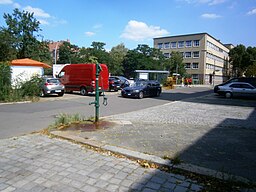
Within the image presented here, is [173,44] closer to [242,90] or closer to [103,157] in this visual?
[242,90]

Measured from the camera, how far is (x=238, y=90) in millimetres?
21672

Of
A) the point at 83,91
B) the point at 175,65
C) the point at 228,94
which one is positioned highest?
the point at 175,65

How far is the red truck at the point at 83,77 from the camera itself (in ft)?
70.5

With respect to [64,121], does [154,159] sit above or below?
below

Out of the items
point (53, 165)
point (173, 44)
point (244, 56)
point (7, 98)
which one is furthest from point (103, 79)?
point (244, 56)

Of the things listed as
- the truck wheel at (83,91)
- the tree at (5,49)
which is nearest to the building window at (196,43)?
the truck wheel at (83,91)

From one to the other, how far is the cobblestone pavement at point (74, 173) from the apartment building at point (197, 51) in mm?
68824

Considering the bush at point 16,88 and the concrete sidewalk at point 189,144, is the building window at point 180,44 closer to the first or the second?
the bush at point 16,88

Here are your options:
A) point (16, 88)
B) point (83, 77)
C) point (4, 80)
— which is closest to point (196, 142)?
point (4, 80)

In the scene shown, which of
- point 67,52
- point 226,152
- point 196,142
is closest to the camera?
point 226,152

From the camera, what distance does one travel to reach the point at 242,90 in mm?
21484

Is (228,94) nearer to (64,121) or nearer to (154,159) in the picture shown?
(64,121)

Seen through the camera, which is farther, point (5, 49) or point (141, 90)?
point (141, 90)

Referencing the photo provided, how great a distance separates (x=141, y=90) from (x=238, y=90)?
870 centimetres
